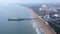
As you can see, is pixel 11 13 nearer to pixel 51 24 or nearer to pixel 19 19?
pixel 19 19

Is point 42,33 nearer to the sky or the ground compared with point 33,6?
nearer to the ground

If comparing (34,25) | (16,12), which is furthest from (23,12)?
(34,25)

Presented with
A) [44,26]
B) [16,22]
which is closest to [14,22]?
[16,22]

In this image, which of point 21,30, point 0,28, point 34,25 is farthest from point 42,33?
point 0,28

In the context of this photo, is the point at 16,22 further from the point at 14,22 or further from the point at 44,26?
the point at 44,26

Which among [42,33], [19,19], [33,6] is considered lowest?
[42,33]
